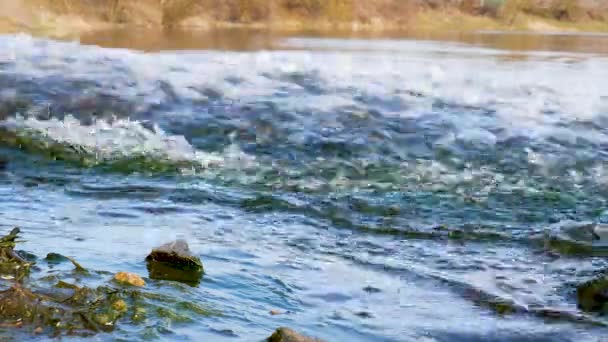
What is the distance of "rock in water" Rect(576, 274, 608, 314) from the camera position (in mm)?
4090

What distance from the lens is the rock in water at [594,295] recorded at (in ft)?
13.4

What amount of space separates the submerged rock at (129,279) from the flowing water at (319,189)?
0.25 feet

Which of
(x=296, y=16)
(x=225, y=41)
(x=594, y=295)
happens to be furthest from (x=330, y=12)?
(x=594, y=295)

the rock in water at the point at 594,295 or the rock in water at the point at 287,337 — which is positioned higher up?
the rock in water at the point at 594,295

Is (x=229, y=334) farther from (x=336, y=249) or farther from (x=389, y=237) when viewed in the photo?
(x=389, y=237)

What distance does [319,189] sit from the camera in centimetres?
635

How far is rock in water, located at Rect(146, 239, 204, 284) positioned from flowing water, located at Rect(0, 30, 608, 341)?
2.5 inches

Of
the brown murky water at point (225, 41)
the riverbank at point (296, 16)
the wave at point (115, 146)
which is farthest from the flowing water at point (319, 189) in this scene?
the riverbank at point (296, 16)

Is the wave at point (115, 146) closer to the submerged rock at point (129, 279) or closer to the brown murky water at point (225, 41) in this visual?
the submerged rock at point (129, 279)

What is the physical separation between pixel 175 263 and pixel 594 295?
75.0 inches

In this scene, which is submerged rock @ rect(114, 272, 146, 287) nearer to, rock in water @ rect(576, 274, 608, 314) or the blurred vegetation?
rock in water @ rect(576, 274, 608, 314)

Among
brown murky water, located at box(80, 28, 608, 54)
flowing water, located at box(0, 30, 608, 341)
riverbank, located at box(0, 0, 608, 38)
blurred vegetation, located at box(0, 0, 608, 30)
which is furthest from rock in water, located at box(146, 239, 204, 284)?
blurred vegetation, located at box(0, 0, 608, 30)

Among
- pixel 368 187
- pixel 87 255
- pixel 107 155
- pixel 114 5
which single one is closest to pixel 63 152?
pixel 107 155

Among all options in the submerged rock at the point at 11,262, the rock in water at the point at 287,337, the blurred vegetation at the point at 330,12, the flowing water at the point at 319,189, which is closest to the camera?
the rock in water at the point at 287,337
